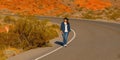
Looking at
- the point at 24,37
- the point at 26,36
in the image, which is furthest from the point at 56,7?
the point at 24,37

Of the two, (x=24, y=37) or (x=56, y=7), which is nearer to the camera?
(x=24, y=37)

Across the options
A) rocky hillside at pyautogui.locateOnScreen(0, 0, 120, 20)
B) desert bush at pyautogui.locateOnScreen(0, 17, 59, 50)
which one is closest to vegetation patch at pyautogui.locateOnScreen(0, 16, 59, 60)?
desert bush at pyautogui.locateOnScreen(0, 17, 59, 50)

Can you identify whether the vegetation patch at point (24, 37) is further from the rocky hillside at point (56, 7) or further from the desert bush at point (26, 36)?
the rocky hillside at point (56, 7)

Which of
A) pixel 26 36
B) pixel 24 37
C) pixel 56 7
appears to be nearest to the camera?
pixel 24 37

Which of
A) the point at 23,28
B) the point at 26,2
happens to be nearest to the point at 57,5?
the point at 26,2

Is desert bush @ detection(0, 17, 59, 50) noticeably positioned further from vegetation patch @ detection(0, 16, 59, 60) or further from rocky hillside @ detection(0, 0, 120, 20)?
rocky hillside @ detection(0, 0, 120, 20)

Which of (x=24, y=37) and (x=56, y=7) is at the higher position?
(x=24, y=37)

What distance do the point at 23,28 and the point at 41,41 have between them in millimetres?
1855

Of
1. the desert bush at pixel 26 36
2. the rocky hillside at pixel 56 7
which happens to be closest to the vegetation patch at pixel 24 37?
the desert bush at pixel 26 36

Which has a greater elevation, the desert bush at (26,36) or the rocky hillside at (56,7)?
the desert bush at (26,36)

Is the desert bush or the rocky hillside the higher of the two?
the desert bush

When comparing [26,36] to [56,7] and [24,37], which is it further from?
[56,7]

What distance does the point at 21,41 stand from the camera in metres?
20.0

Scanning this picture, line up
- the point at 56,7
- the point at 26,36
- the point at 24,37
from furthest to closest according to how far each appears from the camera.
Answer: the point at 56,7
the point at 26,36
the point at 24,37
